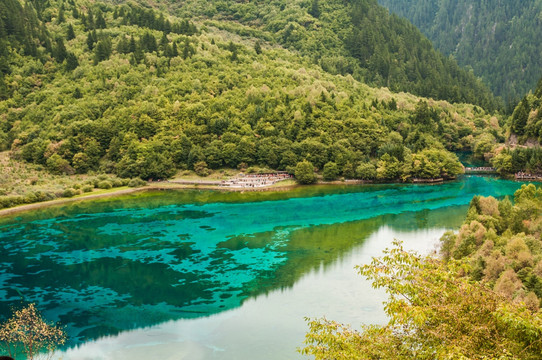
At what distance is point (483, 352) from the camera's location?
46.4ft

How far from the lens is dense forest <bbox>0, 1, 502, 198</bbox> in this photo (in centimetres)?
10125

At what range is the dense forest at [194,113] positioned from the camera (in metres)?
101

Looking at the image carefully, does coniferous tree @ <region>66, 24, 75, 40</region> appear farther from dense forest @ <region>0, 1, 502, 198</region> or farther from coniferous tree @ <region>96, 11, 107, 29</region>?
coniferous tree @ <region>96, 11, 107, 29</region>

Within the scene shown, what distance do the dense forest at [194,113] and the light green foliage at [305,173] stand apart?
3383 millimetres

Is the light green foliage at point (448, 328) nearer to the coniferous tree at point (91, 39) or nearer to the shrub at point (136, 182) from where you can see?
the shrub at point (136, 182)

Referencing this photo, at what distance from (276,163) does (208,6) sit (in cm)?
11644

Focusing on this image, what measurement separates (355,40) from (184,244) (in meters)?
132

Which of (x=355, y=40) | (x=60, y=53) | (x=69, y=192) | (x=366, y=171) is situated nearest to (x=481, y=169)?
(x=366, y=171)

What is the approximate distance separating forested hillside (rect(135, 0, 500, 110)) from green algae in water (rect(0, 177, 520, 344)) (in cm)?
7347

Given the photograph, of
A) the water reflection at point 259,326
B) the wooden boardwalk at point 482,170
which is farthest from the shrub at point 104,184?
the wooden boardwalk at point 482,170

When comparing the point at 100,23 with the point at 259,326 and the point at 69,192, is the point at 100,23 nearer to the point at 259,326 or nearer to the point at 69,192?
the point at 69,192

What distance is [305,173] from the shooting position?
9562 centimetres

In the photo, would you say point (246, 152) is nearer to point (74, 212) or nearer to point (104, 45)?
point (74, 212)

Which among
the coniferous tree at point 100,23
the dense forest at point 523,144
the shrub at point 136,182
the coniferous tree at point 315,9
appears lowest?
the shrub at point 136,182
